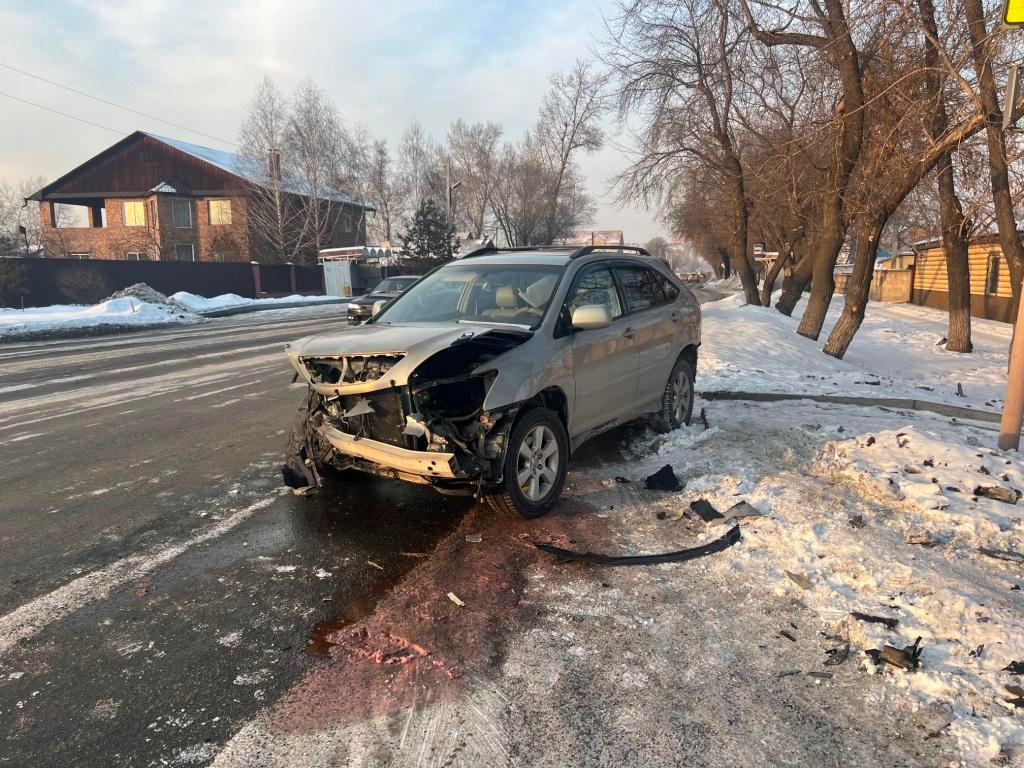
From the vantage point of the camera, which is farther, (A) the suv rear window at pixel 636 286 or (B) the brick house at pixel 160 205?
(B) the brick house at pixel 160 205

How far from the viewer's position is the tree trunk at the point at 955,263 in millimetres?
14098

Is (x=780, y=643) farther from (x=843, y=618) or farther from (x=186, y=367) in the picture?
(x=186, y=367)

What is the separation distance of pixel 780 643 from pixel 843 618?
15.9 inches

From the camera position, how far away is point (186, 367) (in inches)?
463

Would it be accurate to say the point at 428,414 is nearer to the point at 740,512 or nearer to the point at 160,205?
the point at 740,512

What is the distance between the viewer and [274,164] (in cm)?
3862

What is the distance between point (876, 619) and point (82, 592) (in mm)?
4191

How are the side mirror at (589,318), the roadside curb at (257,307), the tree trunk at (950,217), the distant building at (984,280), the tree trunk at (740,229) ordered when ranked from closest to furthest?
1. the side mirror at (589,318)
2. the tree trunk at (950,217)
3. the tree trunk at (740,229)
4. the distant building at (984,280)
5. the roadside curb at (257,307)

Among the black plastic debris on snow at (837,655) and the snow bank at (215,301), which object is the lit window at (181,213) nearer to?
the snow bank at (215,301)

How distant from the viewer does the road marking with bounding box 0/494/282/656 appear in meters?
3.27

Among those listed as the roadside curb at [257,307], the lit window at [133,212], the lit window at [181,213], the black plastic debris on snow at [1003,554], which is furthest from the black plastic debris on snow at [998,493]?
the lit window at [133,212]

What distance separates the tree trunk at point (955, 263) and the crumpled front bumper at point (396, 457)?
46.1ft

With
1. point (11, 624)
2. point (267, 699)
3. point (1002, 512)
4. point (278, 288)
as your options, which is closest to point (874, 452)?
point (1002, 512)

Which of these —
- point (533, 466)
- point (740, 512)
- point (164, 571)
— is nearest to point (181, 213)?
point (164, 571)
